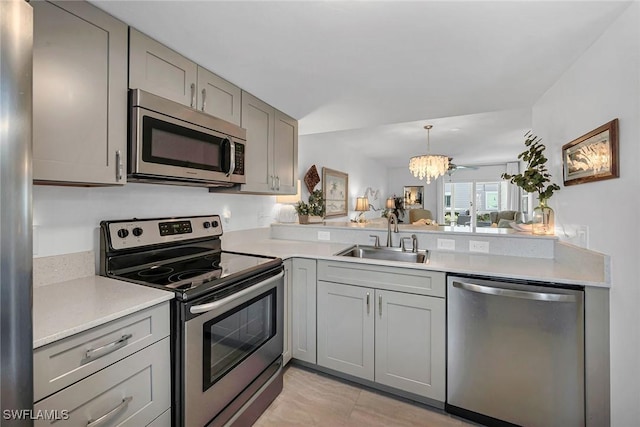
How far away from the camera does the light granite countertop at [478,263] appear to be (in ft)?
4.81

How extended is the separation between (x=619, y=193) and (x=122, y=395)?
7.12 ft

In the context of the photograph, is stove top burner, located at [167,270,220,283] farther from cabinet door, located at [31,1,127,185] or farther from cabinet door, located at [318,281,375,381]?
cabinet door, located at [318,281,375,381]

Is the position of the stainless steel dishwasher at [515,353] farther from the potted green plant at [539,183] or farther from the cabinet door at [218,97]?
the cabinet door at [218,97]

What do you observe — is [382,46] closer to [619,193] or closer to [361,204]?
[619,193]

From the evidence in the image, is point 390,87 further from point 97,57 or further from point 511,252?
point 97,57

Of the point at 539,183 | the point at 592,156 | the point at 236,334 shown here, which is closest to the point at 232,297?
the point at 236,334

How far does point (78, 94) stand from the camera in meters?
1.15

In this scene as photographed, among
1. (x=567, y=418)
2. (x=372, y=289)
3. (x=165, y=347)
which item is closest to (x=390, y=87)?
(x=372, y=289)

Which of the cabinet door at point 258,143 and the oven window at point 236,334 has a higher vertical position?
the cabinet door at point 258,143

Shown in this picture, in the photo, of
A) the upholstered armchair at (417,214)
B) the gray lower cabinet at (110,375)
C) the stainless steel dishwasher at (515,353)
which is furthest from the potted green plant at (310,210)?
the upholstered armchair at (417,214)

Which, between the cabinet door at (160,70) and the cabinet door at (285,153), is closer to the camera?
the cabinet door at (160,70)

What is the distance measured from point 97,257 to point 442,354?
2020mm

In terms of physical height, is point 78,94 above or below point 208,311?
above

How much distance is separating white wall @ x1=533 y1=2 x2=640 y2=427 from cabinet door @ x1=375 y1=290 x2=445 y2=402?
75 centimetres
